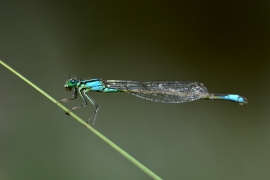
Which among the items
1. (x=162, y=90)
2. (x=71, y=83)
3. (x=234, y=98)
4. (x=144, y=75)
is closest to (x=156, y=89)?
(x=162, y=90)

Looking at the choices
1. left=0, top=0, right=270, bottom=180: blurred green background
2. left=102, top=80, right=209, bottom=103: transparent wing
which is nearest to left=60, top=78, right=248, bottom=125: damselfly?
left=102, top=80, right=209, bottom=103: transparent wing

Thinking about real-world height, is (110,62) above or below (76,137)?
above

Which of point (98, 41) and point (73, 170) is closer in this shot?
point (73, 170)

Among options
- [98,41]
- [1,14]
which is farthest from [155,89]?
[1,14]

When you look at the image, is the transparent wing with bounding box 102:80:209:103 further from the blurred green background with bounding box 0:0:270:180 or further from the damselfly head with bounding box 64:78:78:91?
the blurred green background with bounding box 0:0:270:180

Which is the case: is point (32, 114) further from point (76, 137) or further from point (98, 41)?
point (98, 41)

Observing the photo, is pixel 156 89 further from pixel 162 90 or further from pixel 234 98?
pixel 234 98
